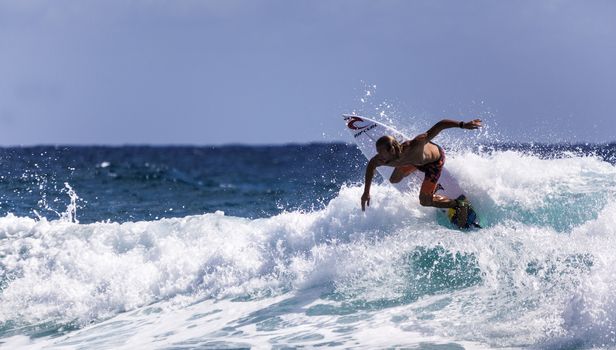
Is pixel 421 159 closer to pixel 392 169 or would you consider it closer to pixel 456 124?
pixel 456 124

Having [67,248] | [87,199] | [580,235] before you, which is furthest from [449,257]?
[87,199]

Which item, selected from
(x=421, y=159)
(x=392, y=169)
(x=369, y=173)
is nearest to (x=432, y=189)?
(x=421, y=159)

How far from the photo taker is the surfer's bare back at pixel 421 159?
7.86m

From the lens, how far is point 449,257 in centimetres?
832

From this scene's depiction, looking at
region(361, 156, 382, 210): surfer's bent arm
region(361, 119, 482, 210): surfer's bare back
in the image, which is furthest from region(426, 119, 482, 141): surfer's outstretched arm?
region(361, 156, 382, 210): surfer's bent arm

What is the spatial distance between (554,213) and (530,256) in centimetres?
121

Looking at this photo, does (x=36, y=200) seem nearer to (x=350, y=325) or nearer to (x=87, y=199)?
(x=87, y=199)

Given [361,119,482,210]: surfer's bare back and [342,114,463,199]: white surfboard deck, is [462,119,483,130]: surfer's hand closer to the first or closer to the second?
[361,119,482,210]: surfer's bare back

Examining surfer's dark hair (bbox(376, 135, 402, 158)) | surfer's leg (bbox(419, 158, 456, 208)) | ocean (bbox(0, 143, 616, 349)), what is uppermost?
surfer's dark hair (bbox(376, 135, 402, 158))

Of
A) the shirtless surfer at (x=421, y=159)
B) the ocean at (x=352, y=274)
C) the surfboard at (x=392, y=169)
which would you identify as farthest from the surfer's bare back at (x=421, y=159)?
the ocean at (x=352, y=274)

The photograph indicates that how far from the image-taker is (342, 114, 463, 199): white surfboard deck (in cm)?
920

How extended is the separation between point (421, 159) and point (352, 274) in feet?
5.05

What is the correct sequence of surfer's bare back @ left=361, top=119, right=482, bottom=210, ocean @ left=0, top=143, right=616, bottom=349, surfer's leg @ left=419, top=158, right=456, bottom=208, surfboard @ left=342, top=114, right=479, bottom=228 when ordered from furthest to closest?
surfboard @ left=342, top=114, right=479, bottom=228 → surfer's leg @ left=419, top=158, right=456, bottom=208 → surfer's bare back @ left=361, top=119, right=482, bottom=210 → ocean @ left=0, top=143, right=616, bottom=349

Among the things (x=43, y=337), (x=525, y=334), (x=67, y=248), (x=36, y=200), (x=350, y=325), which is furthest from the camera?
(x=36, y=200)
